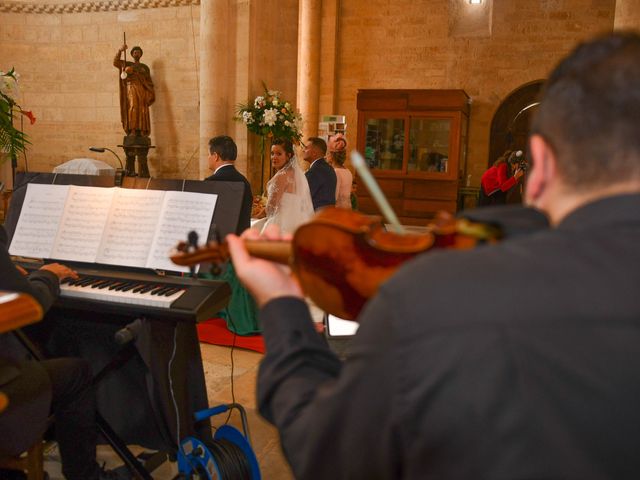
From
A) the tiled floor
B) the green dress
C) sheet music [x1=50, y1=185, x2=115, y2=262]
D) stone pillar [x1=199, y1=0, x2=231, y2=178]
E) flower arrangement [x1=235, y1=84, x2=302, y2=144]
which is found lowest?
the tiled floor

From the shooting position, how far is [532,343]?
2.23 ft

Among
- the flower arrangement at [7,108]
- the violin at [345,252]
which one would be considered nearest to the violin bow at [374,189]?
A: the violin at [345,252]

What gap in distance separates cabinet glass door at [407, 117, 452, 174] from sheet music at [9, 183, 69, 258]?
30.0 ft

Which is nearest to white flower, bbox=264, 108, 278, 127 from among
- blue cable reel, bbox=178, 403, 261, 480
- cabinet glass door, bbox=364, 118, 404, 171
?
cabinet glass door, bbox=364, 118, 404, 171

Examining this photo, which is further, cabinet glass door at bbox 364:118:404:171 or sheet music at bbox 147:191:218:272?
cabinet glass door at bbox 364:118:404:171

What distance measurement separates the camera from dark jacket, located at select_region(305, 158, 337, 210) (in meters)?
6.08

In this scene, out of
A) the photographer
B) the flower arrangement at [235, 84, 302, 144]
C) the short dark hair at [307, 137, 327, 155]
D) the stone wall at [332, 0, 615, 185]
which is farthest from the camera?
the stone wall at [332, 0, 615, 185]

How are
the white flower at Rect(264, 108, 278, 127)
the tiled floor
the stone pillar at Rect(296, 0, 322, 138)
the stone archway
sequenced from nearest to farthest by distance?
the tiled floor < the white flower at Rect(264, 108, 278, 127) < the stone archway < the stone pillar at Rect(296, 0, 322, 138)

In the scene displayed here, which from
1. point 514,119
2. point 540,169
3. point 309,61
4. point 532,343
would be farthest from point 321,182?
point 514,119


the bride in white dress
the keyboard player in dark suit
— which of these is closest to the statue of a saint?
the bride in white dress

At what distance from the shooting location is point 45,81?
485 inches

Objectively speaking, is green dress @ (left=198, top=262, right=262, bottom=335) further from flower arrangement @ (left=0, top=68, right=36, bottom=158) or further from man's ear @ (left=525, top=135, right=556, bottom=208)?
man's ear @ (left=525, top=135, right=556, bottom=208)

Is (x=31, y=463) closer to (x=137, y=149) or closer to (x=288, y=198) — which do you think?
(x=288, y=198)

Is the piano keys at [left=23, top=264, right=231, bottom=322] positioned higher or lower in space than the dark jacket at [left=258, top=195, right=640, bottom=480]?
lower
